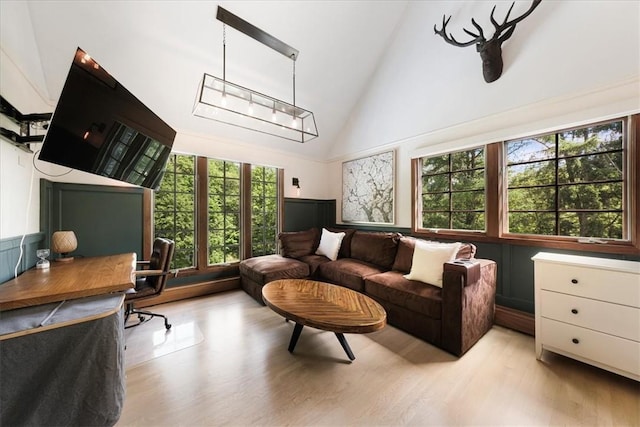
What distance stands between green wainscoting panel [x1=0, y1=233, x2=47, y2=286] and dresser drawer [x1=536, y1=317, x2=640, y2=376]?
403 cm

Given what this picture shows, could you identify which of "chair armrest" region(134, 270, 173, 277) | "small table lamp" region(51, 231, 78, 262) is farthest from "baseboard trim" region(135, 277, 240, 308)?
"small table lamp" region(51, 231, 78, 262)

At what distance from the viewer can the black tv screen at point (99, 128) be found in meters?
1.25

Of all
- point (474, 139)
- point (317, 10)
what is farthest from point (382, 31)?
point (474, 139)

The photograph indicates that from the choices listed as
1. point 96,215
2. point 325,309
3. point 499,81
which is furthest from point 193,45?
point 499,81

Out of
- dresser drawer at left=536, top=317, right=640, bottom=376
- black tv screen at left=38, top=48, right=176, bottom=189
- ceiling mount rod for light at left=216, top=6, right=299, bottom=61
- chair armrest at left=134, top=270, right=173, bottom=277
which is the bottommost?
dresser drawer at left=536, top=317, right=640, bottom=376

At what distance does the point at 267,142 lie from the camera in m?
3.91

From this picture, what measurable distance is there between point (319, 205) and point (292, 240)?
124cm

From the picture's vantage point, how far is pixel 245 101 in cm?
306

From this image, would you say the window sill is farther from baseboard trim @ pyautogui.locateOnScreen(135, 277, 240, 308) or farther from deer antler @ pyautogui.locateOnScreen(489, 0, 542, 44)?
baseboard trim @ pyautogui.locateOnScreen(135, 277, 240, 308)

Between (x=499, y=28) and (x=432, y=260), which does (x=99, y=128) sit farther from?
(x=499, y=28)

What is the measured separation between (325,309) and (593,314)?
6.52 feet

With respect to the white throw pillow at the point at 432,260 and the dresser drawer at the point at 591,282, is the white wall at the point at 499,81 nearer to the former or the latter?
the white throw pillow at the point at 432,260

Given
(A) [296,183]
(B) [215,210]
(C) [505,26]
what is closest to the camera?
(C) [505,26]

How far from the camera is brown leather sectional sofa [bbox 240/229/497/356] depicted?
1.98 meters
